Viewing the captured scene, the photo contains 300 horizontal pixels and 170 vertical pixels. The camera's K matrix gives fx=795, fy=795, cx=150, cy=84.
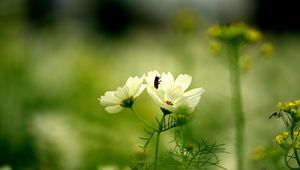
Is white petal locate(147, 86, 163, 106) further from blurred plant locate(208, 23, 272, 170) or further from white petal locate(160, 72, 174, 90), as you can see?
blurred plant locate(208, 23, 272, 170)

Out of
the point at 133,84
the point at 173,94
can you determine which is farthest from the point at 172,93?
the point at 133,84

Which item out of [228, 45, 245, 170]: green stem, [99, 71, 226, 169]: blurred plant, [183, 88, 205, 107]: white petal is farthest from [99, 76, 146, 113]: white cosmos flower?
[228, 45, 245, 170]: green stem

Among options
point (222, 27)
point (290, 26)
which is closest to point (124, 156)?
point (222, 27)

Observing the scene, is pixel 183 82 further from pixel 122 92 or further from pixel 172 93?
pixel 122 92

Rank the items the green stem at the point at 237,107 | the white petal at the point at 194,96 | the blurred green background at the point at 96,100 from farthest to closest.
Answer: the blurred green background at the point at 96,100 < the green stem at the point at 237,107 < the white petal at the point at 194,96

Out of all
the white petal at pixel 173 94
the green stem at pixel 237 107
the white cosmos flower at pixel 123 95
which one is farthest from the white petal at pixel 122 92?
the green stem at pixel 237 107

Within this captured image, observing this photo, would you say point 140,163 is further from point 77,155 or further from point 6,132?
point 6,132

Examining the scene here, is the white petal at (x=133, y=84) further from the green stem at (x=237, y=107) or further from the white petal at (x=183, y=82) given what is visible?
the green stem at (x=237, y=107)
